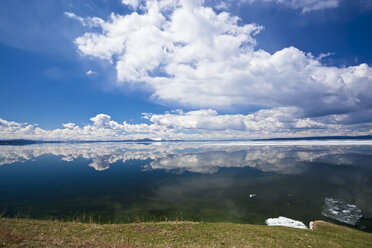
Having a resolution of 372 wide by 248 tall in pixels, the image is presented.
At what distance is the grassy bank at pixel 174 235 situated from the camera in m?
15.4

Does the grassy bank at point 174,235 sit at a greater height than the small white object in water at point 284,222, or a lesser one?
greater

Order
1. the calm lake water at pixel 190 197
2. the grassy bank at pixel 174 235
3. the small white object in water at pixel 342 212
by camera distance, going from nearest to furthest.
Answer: the grassy bank at pixel 174 235 → the small white object in water at pixel 342 212 → the calm lake water at pixel 190 197

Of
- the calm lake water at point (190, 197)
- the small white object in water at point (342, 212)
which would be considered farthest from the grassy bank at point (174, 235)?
the calm lake water at point (190, 197)

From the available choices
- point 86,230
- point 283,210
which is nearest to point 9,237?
point 86,230

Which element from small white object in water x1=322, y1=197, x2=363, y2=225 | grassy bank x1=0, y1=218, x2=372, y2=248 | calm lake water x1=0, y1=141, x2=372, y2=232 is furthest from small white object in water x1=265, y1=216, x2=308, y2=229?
small white object in water x1=322, y1=197, x2=363, y2=225

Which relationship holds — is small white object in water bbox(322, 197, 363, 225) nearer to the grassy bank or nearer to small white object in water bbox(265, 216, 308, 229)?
small white object in water bbox(265, 216, 308, 229)

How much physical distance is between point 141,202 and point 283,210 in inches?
956

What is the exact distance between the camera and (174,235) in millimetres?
17625

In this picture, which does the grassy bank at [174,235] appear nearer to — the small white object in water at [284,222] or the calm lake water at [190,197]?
the small white object in water at [284,222]

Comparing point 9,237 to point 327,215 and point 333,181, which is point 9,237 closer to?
point 327,215

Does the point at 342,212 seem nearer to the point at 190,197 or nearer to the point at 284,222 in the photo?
the point at 284,222

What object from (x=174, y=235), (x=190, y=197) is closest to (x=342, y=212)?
(x=190, y=197)

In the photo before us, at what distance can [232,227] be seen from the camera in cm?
2016

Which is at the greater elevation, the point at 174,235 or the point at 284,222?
the point at 174,235
